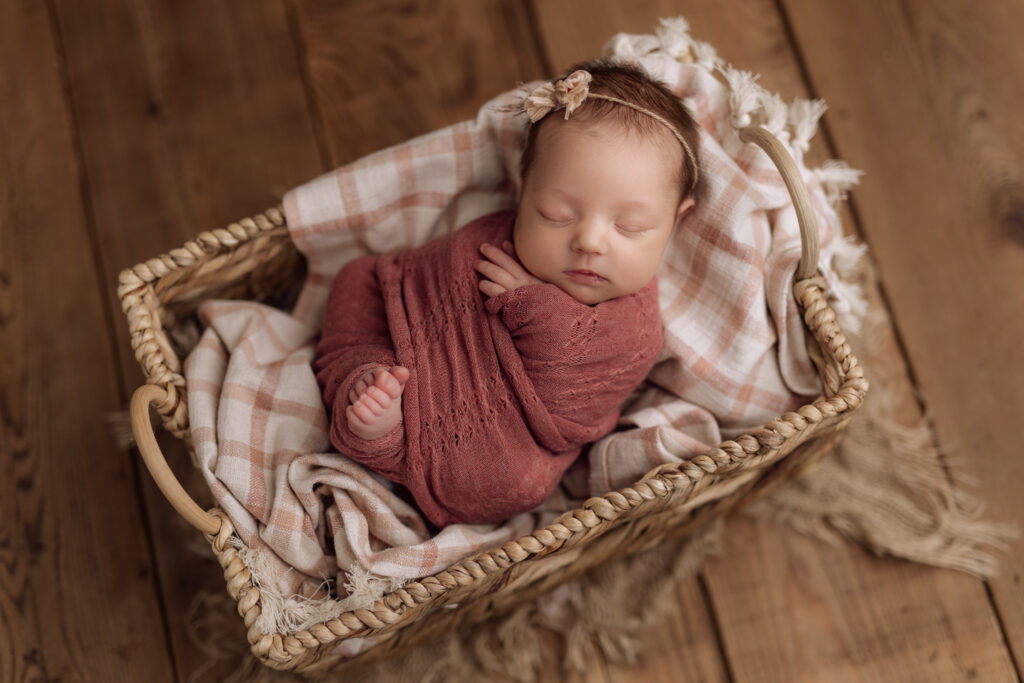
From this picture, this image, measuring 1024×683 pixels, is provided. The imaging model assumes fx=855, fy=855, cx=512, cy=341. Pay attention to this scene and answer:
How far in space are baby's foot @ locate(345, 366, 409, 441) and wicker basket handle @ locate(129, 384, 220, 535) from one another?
0.21 m

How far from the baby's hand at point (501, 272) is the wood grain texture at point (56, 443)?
2.37 ft

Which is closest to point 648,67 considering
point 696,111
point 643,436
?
point 696,111

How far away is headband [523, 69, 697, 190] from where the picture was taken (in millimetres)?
1063

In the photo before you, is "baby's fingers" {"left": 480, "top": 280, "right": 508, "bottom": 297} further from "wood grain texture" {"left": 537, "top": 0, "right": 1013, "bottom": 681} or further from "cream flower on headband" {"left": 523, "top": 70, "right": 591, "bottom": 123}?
"wood grain texture" {"left": 537, "top": 0, "right": 1013, "bottom": 681}

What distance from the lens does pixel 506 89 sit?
161 cm

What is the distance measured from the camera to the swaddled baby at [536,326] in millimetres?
1081

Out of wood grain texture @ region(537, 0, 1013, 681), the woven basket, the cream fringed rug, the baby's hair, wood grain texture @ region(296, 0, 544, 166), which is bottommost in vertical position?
wood grain texture @ region(537, 0, 1013, 681)

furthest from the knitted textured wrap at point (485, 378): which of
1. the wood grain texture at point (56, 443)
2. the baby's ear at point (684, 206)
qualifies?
the wood grain texture at point (56, 443)

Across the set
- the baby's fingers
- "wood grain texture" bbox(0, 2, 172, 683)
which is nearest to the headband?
the baby's fingers

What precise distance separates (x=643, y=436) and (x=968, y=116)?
3.08 ft

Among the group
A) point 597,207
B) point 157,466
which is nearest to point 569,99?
point 597,207

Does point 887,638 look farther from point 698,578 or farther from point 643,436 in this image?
point 643,436

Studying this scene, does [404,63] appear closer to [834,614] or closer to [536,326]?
[536,326]

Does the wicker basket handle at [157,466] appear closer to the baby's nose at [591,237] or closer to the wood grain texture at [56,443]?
the wood grain texture at [56,443]
